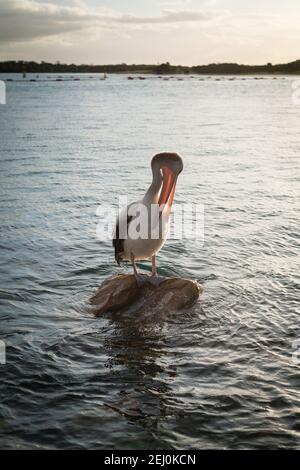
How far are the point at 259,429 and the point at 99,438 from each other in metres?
1.49

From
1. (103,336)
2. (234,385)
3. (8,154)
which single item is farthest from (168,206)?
(8,154)

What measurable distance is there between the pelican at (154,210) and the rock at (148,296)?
1.77 ft

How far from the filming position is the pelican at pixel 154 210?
7.50 meters

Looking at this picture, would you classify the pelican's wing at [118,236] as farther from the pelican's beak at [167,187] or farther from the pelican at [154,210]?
the pelican's beak at [167,187]

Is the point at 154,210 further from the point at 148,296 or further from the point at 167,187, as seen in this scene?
the point at 148,296

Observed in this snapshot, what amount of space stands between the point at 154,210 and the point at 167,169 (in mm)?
587

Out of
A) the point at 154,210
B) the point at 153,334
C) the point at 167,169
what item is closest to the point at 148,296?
the point at 153,334

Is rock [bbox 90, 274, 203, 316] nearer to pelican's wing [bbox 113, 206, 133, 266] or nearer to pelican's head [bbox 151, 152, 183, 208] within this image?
pelican's wing [bbox 113, 206, 133, 266]

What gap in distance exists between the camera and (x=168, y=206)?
25.2ft

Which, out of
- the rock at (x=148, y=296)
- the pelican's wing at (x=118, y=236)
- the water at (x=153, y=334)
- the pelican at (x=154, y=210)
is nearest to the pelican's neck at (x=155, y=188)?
the pelican at (x=154, y=210)

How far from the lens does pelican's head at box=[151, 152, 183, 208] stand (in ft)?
24.6

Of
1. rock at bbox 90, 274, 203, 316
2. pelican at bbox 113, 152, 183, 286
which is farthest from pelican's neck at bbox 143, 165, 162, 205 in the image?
rock at bbox 90, 274, 203, 316

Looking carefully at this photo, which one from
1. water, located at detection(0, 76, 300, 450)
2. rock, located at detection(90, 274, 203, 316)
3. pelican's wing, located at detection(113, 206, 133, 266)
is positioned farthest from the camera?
rock, located at detection(90, 274, 203, 316)

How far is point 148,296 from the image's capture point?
795 cm
